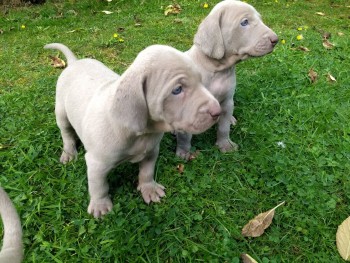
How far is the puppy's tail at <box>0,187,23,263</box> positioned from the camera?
2.08m

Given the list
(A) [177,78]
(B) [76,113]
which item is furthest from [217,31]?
(B) [76,113]

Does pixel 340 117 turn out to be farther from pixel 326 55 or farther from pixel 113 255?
pixel 113 255

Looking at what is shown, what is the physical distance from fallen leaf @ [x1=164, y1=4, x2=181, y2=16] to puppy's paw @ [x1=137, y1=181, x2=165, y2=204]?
4.99m

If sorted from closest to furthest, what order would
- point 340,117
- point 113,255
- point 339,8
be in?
point 113,255 < point 340,117 < point 339,8

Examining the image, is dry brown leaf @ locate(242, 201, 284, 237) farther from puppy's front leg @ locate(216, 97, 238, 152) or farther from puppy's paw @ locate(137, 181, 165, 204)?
puppy's front leg @ locate(216, 97, 238, 152)

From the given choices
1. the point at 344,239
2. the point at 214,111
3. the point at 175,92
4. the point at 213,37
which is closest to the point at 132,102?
the point at 175,92

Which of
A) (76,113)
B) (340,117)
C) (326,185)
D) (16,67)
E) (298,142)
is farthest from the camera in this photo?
(16,67)

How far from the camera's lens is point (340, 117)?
441cm

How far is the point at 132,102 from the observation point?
95.7 inches

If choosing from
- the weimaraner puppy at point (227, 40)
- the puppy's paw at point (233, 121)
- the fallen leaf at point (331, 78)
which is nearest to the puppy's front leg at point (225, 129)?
the weimaraner puppy at point (227, 40)

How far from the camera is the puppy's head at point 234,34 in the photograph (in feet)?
11.1

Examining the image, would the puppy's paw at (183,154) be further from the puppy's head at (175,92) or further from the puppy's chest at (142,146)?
the puppy's head at (175,92)

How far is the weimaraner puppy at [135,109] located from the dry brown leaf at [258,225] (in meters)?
0.81

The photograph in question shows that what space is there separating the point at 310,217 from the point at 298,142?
1.03 meters
